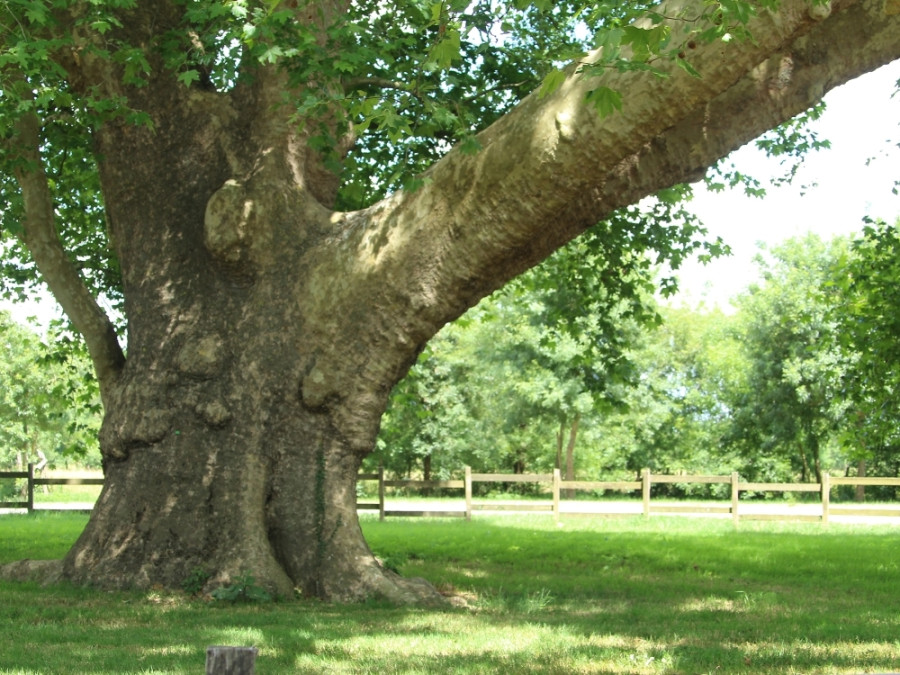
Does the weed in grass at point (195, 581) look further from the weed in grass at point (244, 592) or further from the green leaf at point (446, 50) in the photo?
the green leaf at point (446, 50)

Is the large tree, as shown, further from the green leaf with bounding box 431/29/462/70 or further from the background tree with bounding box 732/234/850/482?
the background tree with bounding box 732/234/850/482

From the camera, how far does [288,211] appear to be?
1032 cm

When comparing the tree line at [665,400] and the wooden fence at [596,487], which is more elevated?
the tree line at [665,400]

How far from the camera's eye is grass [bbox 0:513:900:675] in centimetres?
639

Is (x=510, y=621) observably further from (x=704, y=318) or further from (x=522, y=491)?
(x=704, y=318)

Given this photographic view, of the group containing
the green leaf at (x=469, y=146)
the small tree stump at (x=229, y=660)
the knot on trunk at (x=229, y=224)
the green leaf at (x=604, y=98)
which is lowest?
the small tree stump at (x=229, y=660)

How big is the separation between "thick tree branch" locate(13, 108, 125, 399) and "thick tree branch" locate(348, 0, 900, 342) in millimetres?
3320

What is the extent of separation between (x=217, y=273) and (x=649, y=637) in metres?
5.69

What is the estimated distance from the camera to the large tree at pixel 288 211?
27.0 feet

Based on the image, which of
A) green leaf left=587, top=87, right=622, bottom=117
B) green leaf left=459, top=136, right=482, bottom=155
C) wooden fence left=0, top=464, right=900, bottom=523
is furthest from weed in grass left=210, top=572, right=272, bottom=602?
wooden fence left=0, top=464, right=900, bottom=523

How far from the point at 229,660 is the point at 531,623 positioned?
5.00 meters

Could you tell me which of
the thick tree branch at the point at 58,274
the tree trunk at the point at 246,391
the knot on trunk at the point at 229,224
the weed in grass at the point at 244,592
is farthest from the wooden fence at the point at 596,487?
the weed in grass at the point at 244,592

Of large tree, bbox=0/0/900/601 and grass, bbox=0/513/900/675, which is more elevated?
large tree, bbox=0/0/900/601

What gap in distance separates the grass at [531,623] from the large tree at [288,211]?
98cm
